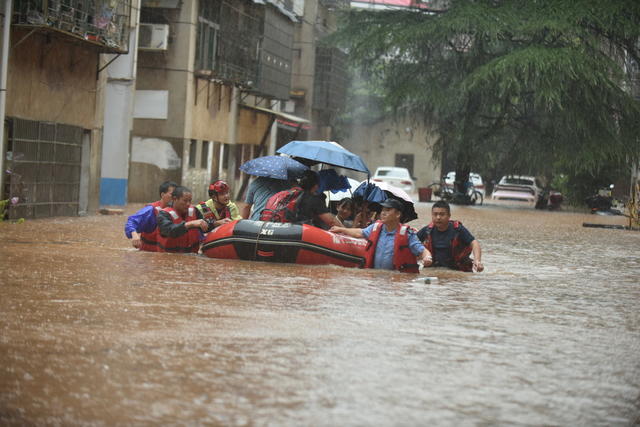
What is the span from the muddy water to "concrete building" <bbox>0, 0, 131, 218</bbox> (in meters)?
8.54

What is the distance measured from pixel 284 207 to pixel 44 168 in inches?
419

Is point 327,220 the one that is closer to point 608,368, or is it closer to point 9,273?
point 9,273

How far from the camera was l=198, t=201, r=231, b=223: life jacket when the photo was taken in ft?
49.8

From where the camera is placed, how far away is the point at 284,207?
14602 mm

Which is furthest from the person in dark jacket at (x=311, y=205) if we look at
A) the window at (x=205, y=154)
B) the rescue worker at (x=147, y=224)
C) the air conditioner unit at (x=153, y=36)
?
the window at (x=205, y=154)

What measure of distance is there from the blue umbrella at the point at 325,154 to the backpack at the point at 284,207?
2.53 ft

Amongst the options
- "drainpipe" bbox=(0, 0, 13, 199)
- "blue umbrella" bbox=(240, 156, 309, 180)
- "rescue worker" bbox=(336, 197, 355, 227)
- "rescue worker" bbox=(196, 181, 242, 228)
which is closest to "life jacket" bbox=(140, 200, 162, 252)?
"rescue worker" bbox=(196, 181, 242, 228)

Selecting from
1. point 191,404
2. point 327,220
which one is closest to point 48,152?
point 327,220

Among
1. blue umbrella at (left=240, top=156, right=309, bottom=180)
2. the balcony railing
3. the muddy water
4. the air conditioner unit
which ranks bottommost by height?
the muddy water

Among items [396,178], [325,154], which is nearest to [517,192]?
[396,178]

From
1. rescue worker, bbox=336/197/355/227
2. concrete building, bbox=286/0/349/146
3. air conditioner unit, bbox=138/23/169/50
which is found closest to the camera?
rescue worker, bbox=336/197/355/227

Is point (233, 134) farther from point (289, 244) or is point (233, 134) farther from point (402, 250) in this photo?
point (402, 250)

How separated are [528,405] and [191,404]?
1.86 metres

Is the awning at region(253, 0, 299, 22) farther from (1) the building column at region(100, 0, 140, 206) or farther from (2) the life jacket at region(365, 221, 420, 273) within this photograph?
(2) the life jacket at region(365, 221, 420, 273)
